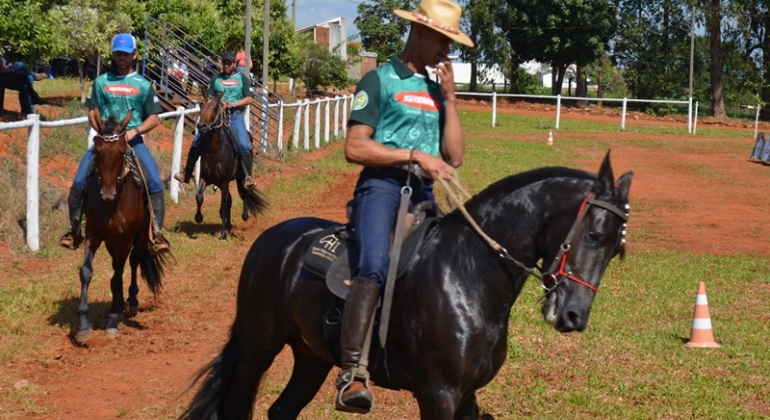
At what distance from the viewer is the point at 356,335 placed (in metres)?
4.70

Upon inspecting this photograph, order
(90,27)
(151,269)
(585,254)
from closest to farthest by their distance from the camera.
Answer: (585,254) → (151,269) → (90,27)

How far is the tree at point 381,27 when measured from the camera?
2876 inches

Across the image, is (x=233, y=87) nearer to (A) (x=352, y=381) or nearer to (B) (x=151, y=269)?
(B) (x=151, y=269)

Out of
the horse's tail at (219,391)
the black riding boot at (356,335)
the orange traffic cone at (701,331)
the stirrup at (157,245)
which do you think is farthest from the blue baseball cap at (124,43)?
the orange traffic cone at (701,331)

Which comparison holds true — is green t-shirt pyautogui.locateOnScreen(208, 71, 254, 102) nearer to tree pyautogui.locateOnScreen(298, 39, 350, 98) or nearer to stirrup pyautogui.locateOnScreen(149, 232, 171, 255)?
stirrup pyautogui.locateOnScreen(149, 232, 171, 255)

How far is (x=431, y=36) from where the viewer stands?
15.9ft

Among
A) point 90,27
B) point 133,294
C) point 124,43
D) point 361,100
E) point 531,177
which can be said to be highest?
point 90,27

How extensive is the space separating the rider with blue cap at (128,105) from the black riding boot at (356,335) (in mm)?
5072

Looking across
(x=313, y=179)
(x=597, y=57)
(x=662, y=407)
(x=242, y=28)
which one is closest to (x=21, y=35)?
(x=313, y=179)

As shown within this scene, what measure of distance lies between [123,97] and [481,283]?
5.81 meters

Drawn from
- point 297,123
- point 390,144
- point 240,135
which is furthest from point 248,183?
point 297,123

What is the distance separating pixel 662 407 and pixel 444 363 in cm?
302

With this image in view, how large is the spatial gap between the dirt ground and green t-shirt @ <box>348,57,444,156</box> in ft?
7.75

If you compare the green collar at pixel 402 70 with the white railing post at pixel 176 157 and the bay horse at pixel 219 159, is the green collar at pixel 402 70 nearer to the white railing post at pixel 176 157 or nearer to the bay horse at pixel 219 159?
the bay horse at pixel 219 159
